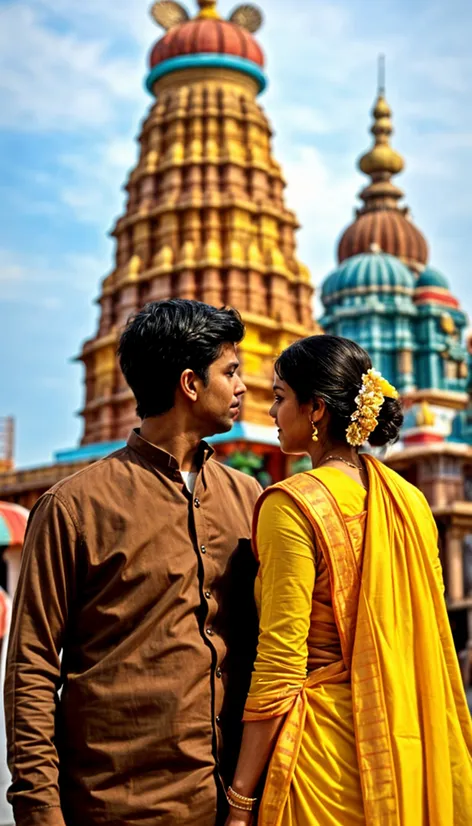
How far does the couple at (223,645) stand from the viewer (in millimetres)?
2531

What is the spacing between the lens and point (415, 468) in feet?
84.9

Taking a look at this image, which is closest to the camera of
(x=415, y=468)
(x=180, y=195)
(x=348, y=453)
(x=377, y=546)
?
(x=377, y=546)

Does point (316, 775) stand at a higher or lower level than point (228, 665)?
lower

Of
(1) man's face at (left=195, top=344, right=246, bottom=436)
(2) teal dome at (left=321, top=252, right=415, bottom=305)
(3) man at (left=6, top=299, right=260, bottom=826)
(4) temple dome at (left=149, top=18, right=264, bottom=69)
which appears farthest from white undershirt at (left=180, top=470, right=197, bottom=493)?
(2) teal dome at (left=321, top=252, right=415, bottom=305)

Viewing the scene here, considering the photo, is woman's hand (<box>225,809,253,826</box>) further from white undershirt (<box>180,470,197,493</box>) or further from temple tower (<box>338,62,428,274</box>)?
temple tower (<box>338,62,428,274</box>)

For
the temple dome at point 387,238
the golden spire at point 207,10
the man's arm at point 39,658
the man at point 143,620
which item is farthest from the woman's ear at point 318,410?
the temple dome at point 387,238

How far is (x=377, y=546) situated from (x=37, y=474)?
23.9 m

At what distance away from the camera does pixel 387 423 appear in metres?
2.95

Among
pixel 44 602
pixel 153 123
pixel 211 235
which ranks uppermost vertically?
pixel 153 123

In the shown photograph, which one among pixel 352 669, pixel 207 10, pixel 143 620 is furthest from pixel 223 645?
pixel 207 10

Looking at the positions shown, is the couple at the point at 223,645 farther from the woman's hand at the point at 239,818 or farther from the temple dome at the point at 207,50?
the temple dome at the point at 207,50

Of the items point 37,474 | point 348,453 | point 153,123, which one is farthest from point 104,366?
point 348,453

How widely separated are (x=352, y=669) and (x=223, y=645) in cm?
35

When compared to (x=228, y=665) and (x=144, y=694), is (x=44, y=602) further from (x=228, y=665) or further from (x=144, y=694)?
(x=228, y=665)
